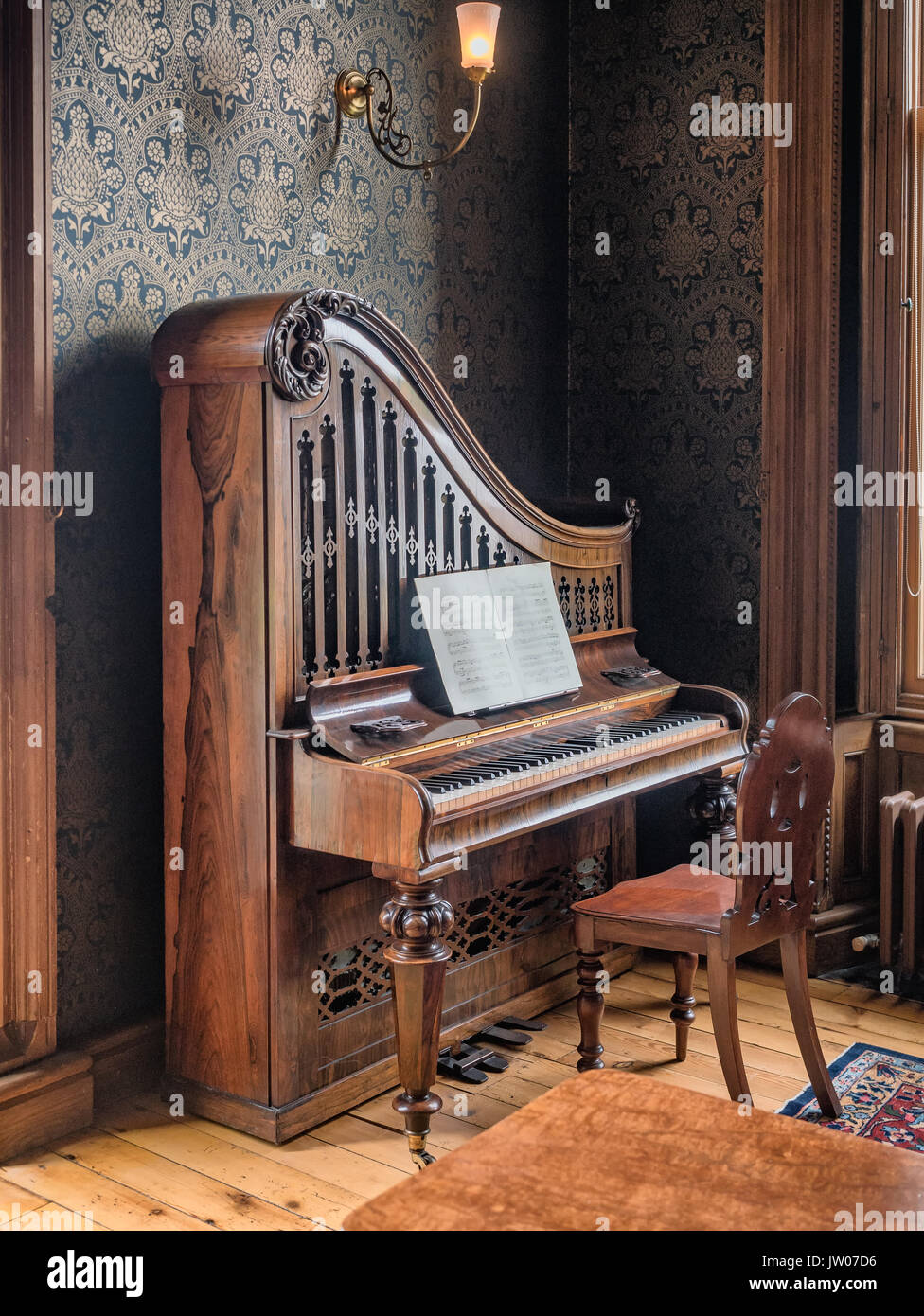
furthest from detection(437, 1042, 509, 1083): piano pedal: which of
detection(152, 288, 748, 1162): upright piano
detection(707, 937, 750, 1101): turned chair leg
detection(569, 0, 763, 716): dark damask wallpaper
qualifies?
detection(569, 0, 763, 716): dark damask wallpaper

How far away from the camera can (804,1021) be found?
9.22ft

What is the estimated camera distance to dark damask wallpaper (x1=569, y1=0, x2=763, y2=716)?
12.6 ft

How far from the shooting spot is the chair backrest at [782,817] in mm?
2521

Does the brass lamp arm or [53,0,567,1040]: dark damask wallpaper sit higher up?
the brass lamp arm

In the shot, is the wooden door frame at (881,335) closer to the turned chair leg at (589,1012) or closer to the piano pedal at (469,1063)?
the turned chair leg at (589,1012)

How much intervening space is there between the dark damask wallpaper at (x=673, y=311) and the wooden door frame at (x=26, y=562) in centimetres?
206

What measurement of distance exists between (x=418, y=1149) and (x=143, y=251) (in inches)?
81.5

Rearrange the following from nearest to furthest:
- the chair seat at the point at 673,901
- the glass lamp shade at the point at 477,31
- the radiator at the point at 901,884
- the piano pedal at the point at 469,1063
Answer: the chair seat at the point at 673,901
the piano pedal at the point at 469,1063
the glass lamp shade at the point at 477,31
the radiator at the point at 901,884

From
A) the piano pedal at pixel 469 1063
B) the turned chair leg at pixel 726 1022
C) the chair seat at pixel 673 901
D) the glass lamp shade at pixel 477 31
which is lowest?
the piano pedal at pixel 469 1063

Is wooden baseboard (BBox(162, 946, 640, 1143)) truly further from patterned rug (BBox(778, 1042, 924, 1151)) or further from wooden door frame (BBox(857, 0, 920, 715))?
wooden door frame (BBox(857, 0, 920, 715))

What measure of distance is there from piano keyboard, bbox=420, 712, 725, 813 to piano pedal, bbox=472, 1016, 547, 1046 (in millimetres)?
845

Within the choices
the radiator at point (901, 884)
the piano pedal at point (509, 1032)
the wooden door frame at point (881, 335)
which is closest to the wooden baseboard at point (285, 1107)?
the piano pedal at point (509, 1032)

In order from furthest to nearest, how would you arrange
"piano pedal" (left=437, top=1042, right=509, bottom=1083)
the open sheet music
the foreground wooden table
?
"piano pedal" (left=437, top=1042, right=509, bottom=1083) → the open sheet music → the foreground wooden table
